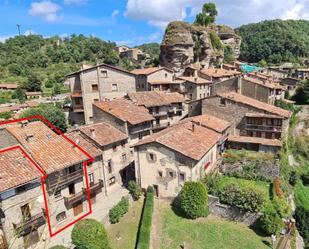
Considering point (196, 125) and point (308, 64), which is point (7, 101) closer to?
point (196, 125)

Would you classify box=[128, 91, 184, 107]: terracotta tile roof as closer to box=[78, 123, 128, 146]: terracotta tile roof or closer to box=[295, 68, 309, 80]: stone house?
box=[78, 123, 128, 146]: terracotta tile roof

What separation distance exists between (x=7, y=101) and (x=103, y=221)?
71.2 metres

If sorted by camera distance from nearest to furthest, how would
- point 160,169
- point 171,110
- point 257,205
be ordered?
point 257,205 < point 160,169 < point 171,110

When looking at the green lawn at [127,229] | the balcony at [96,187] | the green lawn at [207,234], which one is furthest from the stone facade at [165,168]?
the balcony at [96,187]

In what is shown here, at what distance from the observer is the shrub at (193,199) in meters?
27.8

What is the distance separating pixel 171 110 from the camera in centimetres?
4778

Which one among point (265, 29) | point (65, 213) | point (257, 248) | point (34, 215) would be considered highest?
point (265, 29)

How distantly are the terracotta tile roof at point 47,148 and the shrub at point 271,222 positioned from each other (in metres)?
20.1

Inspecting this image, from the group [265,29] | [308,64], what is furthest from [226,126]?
[265,29]

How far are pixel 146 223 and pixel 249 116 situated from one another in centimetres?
2332

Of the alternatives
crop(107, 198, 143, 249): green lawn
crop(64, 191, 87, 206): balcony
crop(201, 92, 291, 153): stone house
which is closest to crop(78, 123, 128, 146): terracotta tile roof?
crop(64, 191, 87, 206): balcony

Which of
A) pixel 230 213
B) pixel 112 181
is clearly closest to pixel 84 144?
pixel 112 181

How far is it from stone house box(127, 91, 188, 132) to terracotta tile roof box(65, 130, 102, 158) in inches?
499

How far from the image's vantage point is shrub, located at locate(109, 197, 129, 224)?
2850 centimetres
